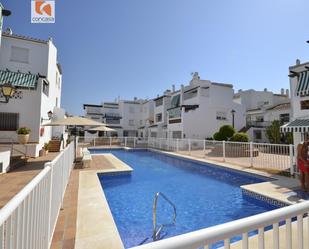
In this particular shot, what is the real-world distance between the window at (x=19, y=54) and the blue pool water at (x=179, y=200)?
49.0 feet

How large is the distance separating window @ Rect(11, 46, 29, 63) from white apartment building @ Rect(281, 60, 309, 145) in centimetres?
2190

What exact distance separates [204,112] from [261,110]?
601 inches

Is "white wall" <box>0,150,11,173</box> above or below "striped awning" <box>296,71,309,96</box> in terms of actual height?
below

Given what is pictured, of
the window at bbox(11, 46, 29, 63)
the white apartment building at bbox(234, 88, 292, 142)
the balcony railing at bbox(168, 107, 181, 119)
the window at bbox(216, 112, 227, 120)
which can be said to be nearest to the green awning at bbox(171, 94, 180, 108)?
the balcony railing at bbox(168, 107, 181, 119)

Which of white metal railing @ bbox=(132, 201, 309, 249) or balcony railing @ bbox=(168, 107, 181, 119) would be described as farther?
balcony railing @ bbox=(168, 107, 181, 119)

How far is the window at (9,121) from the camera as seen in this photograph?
15953mm

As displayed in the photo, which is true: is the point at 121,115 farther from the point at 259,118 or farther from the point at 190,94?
the point at 259,118

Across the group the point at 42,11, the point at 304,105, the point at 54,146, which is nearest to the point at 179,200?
the point at 304,105

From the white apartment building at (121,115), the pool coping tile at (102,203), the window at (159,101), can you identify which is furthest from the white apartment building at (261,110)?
the white apartment building at (121,115)

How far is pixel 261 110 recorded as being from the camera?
132 ft

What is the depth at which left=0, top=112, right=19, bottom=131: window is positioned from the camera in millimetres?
15953

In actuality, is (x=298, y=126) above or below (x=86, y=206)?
above

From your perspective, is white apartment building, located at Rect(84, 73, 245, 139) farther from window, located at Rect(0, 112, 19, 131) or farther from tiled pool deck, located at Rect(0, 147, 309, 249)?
window, located at Rect(0, 112, 19, 131)

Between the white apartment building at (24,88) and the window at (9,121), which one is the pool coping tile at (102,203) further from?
the window at (9,121)
